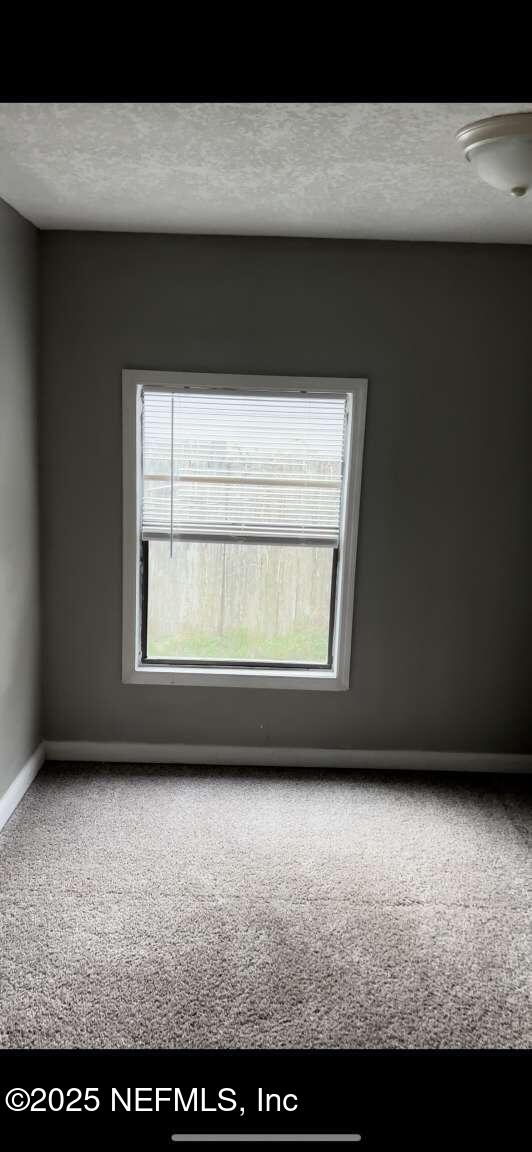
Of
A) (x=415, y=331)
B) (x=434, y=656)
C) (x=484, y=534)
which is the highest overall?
(x=415, y=331)

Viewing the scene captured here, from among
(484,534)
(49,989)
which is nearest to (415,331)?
(484,534)

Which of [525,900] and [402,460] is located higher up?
[402,460]

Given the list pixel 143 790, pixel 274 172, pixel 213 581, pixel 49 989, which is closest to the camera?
pixel 49 989

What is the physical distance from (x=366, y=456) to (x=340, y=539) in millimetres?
418

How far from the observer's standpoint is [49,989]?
2156 mm

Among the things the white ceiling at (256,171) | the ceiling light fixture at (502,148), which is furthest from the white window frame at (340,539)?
the ceiling light fixture at (502,148)

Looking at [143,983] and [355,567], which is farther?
[355,567]

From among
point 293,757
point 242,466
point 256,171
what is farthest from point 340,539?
point 256,171

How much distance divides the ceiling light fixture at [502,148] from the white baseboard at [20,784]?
2919 millimetres

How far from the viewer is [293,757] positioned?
3.85m

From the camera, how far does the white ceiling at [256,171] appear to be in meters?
2.16

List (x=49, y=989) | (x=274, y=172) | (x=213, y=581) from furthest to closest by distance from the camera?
(x=213, y=581) → (x=274, y=172) → (x=49, y=989)

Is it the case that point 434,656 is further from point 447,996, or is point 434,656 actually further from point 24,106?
point 24,106

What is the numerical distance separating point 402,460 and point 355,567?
0.56 metres
